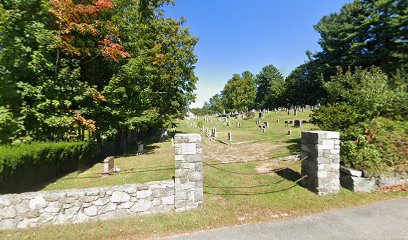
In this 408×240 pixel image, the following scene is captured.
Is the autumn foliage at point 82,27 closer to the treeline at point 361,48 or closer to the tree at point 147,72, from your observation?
the tree at point 147,72

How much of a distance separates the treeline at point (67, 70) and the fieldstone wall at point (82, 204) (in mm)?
4260

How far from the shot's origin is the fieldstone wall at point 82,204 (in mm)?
4953

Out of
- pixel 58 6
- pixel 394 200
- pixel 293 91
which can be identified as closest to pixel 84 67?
pixel 58 6

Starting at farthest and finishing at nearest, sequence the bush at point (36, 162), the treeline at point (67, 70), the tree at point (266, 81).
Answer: the tree at point (266, 81) → the treeline at point (67, 70) → the bush at point (36, 162)

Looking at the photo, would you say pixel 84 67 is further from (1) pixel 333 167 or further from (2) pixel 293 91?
(2) pixel 293 91

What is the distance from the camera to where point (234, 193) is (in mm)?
6723

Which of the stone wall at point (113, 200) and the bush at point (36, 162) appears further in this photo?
the bush at point (36, 162)

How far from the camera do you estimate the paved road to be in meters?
4.31

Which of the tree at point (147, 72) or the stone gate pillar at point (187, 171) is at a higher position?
the tree at point (147, 72)

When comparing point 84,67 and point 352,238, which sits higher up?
point 84,67

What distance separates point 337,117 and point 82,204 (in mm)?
10591

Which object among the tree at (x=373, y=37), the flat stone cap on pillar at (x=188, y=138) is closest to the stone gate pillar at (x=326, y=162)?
the flat stone cap on pillar at (x=188, y=138)

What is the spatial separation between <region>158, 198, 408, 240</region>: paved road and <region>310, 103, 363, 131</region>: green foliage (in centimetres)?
393

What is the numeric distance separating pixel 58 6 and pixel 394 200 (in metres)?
15.6
